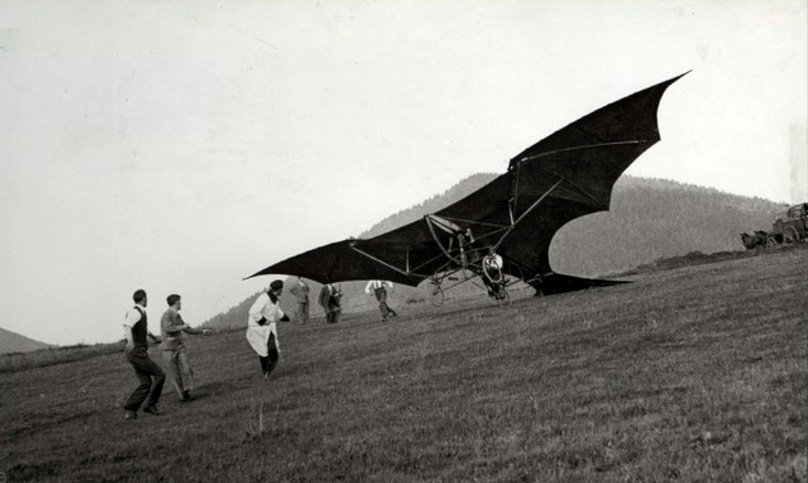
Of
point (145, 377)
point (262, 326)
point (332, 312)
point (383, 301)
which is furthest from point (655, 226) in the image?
point (145, 377)

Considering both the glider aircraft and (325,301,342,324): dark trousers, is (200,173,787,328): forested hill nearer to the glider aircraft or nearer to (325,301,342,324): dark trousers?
(325,301,342,324): dark trousers

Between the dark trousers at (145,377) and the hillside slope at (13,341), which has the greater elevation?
the hillside slope at (13,341)

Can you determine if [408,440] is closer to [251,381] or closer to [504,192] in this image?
[251,381]

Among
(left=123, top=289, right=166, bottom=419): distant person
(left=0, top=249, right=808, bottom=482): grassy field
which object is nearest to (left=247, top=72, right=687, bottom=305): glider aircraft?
(left=0, top=249, right=808, bottom=482): grassy field

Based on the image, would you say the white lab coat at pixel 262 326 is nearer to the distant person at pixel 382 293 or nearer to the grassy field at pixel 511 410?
the grassy field at pixel 511 410

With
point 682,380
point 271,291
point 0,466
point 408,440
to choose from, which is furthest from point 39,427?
point 682,380

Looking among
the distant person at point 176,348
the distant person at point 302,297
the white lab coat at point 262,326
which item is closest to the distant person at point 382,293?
the distant person at point 302,297

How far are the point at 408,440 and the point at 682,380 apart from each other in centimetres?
272

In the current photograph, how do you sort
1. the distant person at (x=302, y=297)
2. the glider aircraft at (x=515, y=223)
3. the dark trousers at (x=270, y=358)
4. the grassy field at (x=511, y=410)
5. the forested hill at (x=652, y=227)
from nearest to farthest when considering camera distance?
the grassy field at (x=511, y=410), the dark trousers at (x=270, y=358), the glider aircraft at (x=515, y=223), the distant person at (x=302, y=297), the forested hill at (x=652, y=227)

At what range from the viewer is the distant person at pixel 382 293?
22.8 m

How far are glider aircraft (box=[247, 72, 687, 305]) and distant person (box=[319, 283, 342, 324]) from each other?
502 cm

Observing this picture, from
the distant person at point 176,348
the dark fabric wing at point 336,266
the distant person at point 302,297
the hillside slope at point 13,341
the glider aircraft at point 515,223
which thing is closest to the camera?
the distant person at point 176,348

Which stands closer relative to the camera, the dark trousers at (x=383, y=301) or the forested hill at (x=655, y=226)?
the dark trousers at (x=383, y=301)

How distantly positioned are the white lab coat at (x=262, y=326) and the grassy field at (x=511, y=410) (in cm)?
70
